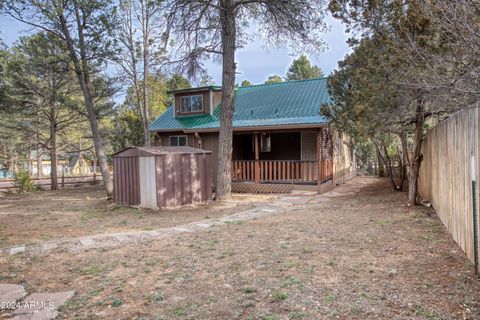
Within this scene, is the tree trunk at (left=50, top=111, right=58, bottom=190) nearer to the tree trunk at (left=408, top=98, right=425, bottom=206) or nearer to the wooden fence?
the tree trunk at (left=408, top=98, right=425, bottom=206)

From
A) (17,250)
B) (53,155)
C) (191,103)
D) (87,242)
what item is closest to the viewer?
(17,250)

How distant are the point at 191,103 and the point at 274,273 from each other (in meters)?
14.2

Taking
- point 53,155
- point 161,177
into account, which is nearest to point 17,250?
point 161,177

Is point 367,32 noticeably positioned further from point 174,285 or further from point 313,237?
point 174,285

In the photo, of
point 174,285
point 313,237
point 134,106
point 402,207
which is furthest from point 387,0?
point 134,106

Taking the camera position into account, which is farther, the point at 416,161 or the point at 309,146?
the point at 309,146

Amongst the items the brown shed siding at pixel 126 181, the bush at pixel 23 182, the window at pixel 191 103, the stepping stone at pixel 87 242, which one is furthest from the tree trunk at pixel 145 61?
the stepping stone at pixel 87 242

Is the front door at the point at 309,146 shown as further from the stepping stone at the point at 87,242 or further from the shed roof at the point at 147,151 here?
the stepping stone at the point at 87,242

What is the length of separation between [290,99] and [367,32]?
698cm

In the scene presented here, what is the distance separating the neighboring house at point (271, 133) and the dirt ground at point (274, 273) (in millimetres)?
5969

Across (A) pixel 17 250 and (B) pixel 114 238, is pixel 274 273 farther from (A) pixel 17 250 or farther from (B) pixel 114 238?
(A) pixel 17 250

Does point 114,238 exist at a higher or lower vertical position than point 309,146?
lower

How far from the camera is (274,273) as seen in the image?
3.98m

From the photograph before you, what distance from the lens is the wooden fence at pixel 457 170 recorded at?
12.7 ft
